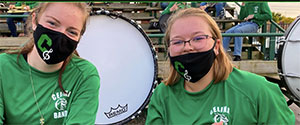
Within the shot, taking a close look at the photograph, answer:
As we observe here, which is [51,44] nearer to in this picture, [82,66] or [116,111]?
[82,66]

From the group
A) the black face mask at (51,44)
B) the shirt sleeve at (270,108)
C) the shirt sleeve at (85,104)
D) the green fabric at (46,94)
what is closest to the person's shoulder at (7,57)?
the green fabric at (46,94)

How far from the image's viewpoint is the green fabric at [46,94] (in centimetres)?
148

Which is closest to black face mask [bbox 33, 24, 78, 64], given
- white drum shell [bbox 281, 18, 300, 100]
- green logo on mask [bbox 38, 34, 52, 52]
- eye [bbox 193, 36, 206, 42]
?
green logo on mask [bbox 38, 34, 52, 52]

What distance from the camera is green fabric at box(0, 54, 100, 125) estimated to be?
148 cm

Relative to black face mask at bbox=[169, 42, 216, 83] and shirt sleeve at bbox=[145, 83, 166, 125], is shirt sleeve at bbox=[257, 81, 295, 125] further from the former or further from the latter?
shirt sleeve at bbox=[145, 83, 166, 125]

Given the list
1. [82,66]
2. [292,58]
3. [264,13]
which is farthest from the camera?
[264,13]

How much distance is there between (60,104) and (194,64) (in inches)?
30.7

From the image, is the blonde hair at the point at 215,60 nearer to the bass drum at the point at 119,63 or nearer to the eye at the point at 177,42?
the eye at the point at 177,42

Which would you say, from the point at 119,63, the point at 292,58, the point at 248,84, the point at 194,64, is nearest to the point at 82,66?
the point at 194,64

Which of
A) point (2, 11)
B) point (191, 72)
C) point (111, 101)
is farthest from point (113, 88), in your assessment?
point (2, 11)

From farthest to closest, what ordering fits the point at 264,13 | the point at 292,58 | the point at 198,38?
the point at 264,13 → the point at 292,58 → the point at 198,38

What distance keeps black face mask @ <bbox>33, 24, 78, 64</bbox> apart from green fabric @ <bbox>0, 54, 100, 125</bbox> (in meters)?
0.11

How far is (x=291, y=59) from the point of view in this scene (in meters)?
3.49

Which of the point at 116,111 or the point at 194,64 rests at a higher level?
the point at 194,64
